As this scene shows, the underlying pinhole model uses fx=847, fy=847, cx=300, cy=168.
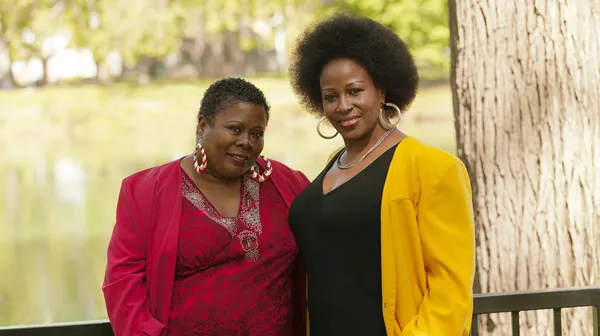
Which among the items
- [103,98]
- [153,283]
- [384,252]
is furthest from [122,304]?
[103,98]

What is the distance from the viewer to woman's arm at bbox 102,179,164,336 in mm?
2592

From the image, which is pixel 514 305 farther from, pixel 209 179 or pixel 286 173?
pixel 209 179

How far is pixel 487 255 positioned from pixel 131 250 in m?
1.73

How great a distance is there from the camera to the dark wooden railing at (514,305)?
2809mm

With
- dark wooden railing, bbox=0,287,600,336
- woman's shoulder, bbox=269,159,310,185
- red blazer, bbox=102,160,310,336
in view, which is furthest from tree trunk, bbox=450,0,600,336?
red blazer, bbox=102,160,310,336

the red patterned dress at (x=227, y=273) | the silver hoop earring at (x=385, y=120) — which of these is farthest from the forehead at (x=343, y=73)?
the red patterned dress at (x=227, y=273)

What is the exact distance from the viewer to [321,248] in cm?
260

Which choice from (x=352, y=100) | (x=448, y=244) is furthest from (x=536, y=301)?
(x=352, y=100)

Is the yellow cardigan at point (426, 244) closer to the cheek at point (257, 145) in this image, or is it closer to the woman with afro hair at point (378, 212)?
the woman with afro hair at point (378, 212)

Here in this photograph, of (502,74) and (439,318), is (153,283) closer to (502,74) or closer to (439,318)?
(439,318)

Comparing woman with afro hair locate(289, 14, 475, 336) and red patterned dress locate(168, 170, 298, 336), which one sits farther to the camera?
red patterned dress locate(168, 170, 298, 336)

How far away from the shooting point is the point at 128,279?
102 inches

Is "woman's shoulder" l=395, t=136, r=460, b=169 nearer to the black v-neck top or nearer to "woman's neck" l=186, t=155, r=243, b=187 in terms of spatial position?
the black v-neck top

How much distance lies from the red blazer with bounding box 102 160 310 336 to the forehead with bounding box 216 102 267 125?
0.26 m
